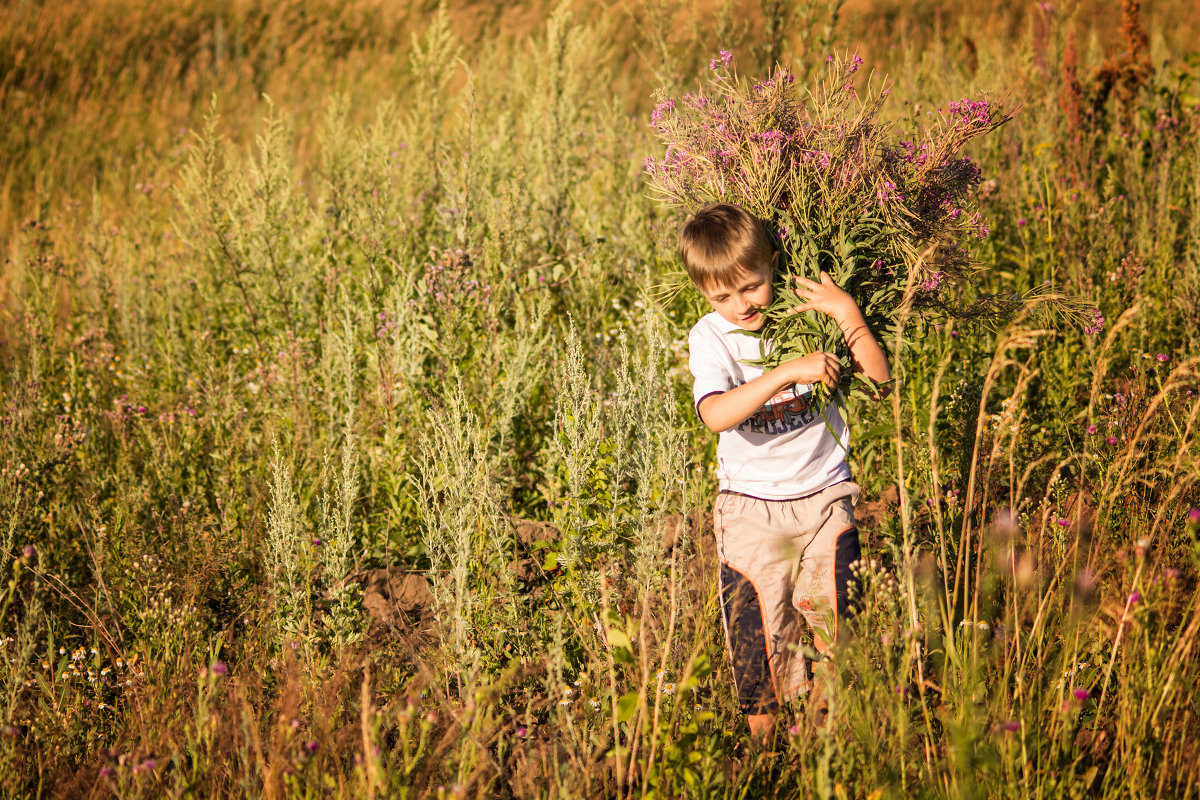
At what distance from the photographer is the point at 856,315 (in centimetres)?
201

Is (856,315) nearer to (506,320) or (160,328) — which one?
(506,320)

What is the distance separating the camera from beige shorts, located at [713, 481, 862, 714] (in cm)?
223

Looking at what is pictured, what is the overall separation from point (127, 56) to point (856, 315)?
10.6 meters

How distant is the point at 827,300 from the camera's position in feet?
6.66

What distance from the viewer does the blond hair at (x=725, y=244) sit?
2068 mm

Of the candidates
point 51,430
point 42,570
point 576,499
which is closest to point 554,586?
point 576,499

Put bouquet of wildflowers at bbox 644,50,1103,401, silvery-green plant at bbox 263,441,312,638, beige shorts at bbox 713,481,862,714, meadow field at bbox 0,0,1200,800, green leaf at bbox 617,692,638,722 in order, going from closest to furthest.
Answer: green leaf at bbox 617,692,638,722, meadow field at bbox 0,0,1200,800, bouquet of wildflowers at bbox 644,50,1103,401, beige shorts at bbox 713,481,862,714, silvery-green plant at bbox 263,441,312,638

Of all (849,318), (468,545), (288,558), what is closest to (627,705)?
(468,545)

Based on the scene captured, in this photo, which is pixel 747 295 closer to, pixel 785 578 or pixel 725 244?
pixel 725 244

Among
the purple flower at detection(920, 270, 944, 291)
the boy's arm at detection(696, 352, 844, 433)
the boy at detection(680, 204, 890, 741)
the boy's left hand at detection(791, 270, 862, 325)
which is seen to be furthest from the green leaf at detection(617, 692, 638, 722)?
the purple flower at detection(920, 270, 944, 291)

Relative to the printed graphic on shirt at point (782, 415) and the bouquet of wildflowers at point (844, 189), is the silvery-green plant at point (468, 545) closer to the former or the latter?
the printed graphic on shirt at point (782, 415)

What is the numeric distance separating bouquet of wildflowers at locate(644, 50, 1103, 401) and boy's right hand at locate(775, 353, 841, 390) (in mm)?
89

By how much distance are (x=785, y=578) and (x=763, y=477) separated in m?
0.30

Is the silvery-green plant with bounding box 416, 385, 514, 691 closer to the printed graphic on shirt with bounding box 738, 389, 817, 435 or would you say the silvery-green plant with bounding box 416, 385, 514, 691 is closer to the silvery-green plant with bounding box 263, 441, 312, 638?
the silvery-green plant with bounding box 263, 441, 312, 638
